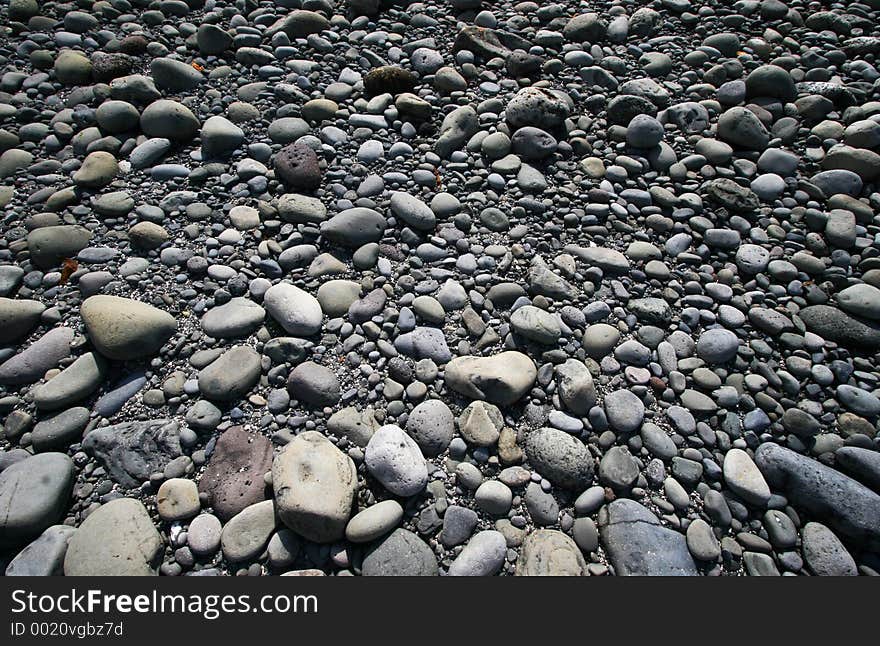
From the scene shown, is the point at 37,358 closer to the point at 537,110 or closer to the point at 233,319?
the point at 233,319

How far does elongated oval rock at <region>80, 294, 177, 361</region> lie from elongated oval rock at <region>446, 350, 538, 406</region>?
1.33 m

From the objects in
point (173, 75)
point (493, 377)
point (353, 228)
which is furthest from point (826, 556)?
point (173, 75)

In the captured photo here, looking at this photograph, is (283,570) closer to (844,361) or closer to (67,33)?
(844,361)

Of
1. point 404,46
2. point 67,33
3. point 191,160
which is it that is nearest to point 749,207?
point 404,46

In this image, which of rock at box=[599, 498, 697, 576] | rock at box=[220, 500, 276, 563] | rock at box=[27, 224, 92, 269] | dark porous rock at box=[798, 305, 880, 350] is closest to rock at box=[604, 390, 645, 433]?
rock at box=[599, 498, 697, 576]

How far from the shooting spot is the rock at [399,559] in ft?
5.69

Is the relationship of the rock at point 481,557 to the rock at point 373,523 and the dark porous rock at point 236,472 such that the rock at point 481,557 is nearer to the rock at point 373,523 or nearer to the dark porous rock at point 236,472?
the rock at point 373,523

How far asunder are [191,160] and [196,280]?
0.95 meters

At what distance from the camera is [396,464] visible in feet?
6.19

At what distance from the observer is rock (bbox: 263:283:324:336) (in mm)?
2289

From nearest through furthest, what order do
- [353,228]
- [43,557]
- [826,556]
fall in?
1. [43,557]
2. [826,556]
3. [353,228]

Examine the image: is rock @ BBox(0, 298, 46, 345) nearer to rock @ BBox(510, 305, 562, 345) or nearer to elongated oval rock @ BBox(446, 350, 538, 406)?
elongated oval rock @ BBox(446, 350, 538, 406)

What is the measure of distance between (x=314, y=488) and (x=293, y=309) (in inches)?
34.5

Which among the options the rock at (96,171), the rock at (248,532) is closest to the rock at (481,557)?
the rock at (248,532)
